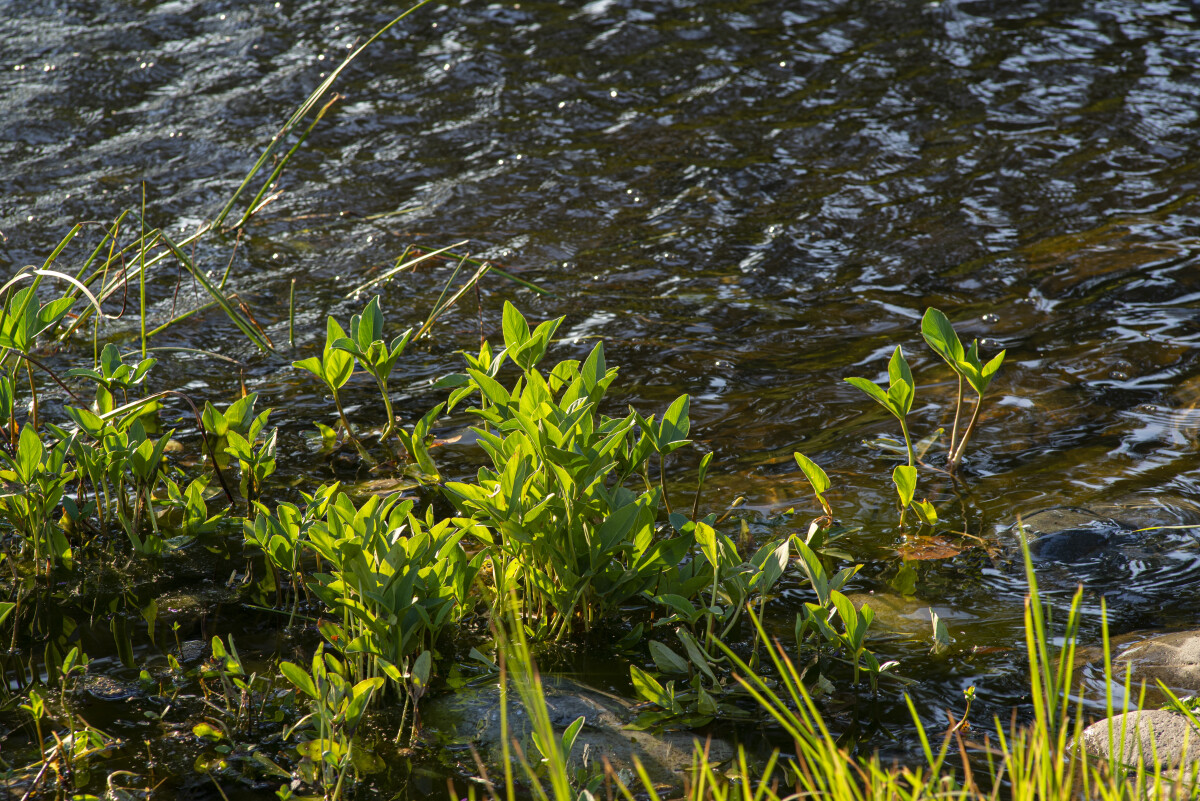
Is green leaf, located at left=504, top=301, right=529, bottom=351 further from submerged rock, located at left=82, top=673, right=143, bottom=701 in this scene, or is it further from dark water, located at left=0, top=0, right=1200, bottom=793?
submerged rock, located at left=82, top=673, right=143, bottom=701

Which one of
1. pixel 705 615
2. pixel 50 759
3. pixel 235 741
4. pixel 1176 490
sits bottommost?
pixel 1176 490

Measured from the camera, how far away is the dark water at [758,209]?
3.27 m

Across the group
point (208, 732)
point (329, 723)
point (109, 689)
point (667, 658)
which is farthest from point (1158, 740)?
point (109, 689)

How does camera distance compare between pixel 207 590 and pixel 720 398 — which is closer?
pixel 207 590

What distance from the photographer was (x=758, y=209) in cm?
558

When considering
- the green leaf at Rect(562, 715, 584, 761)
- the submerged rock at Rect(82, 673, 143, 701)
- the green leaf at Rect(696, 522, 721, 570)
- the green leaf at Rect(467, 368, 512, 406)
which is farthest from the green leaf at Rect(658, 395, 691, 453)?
the submerged rock at Rect(82, 673, 143, 701)

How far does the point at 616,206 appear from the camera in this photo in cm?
567

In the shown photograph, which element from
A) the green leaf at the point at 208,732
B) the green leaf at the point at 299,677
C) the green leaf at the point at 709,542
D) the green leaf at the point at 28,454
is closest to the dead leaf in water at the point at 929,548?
the green leaf at the point at 709,542

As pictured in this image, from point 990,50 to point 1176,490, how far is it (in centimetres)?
525

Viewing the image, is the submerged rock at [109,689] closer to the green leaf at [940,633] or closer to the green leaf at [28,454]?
the green leaf at [28,454]

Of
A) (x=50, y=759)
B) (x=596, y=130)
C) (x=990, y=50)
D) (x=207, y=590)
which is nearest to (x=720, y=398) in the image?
(x=207, y=590)

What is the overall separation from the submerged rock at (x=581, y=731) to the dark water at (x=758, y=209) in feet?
1.69

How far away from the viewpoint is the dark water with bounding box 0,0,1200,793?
3273 mm

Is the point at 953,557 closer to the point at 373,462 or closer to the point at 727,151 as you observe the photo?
the point at 373,462
